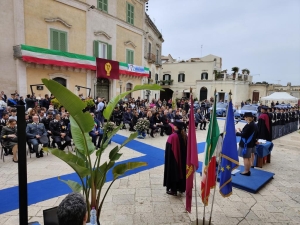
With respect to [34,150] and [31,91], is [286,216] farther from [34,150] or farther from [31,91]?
[31,91]

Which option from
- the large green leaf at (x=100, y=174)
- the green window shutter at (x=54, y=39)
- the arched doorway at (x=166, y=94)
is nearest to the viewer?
the large green leaf at (x=100, y=174)

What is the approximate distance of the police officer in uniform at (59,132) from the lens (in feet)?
24.9

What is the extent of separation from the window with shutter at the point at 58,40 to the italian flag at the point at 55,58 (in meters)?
0.83

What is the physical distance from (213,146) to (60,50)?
50.2ft

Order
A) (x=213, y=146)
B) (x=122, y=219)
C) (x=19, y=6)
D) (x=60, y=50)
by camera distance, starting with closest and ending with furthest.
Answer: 1. (x=213, y=146)
2. (x=122, y=219)
3. (x=19, y=6)
4. (x=60, y=50)

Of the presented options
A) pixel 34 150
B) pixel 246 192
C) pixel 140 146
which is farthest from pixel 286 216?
pixel 34 150

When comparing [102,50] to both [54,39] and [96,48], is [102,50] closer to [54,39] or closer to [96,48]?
[96,48]

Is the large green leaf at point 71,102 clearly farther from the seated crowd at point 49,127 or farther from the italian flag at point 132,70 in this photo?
the italian flag at point 132,70

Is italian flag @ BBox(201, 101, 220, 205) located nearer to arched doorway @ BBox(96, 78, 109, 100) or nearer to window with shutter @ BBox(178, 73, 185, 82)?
arched doorway @ BBox(96, 78, 109, 100)

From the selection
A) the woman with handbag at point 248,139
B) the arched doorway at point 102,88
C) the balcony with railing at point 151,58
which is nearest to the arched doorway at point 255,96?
the balcony with railing at point 151,58

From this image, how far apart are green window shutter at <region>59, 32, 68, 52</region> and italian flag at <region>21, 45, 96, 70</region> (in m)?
0.84

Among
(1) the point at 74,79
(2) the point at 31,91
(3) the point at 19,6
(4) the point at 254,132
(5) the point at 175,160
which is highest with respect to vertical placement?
(3) the point at 19,6

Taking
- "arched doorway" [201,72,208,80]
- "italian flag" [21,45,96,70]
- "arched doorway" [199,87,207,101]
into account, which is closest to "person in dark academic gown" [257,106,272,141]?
"italian flag" [21,45,96,70]

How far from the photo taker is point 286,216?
4.23 meters
